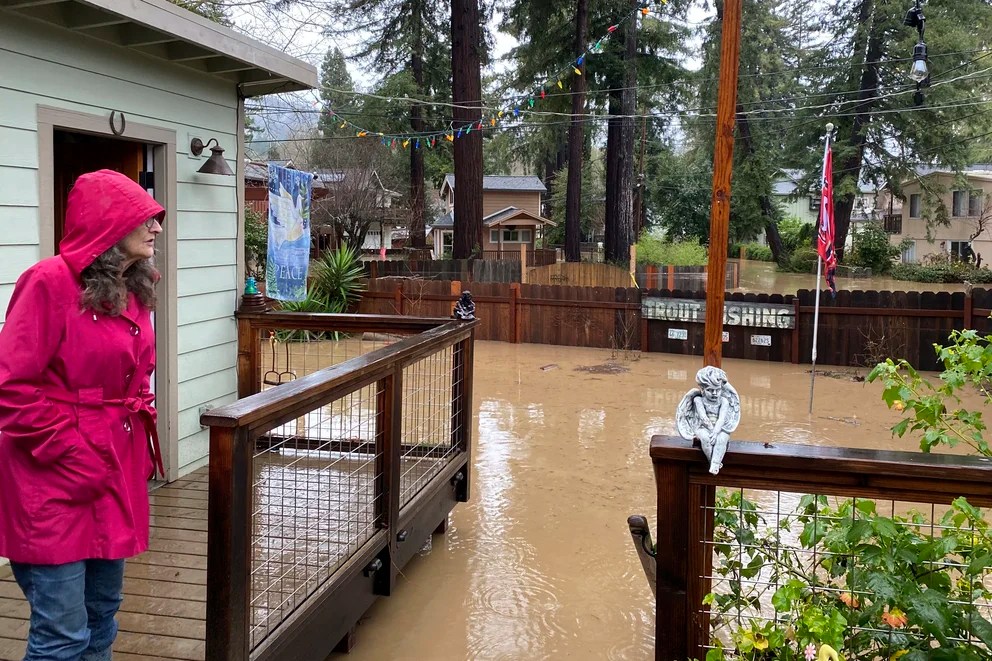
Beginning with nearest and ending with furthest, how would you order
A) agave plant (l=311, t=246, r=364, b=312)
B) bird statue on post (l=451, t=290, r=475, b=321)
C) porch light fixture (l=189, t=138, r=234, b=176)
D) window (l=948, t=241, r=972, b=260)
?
porch light fixture (l=189, t=138, r=234, b=176)
bird statue on post (l=451, t=290, r=475, b=321)
agave plant (l=311, t=246, r=364, b=312)
window (l=948, t=241, r=972, b=260)

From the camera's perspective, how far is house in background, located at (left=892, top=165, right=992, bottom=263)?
27719mm

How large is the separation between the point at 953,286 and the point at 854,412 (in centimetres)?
1644

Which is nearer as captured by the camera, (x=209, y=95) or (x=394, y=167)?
(x=209, y=95)

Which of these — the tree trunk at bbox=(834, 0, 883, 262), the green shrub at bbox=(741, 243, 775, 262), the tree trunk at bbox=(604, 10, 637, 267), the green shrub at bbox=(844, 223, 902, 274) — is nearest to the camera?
the tree trunk at bbox=(604, 10, 637, 267)

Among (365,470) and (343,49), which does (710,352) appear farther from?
(343,49)

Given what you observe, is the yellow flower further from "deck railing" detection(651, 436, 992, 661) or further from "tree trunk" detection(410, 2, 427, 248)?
"tree trunk" detection(410, 2, 427, 248)

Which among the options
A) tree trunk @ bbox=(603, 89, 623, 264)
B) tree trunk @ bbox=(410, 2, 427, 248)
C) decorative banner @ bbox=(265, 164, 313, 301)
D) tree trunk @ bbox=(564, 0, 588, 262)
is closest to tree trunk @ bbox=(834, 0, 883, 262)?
tree trunk @ bbox=(603, 89, 623, 264)

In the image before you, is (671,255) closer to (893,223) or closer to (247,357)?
(893,223)

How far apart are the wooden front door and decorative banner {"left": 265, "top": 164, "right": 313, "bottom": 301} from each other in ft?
3.77

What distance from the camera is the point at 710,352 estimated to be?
15.5 ft

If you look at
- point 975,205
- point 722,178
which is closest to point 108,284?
point 722,178

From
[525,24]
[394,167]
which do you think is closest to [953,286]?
[525,24]

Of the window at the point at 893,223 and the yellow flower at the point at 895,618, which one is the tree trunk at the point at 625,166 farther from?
the yellow flower at the point at 895,618

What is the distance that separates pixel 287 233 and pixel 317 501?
2.73 meters
